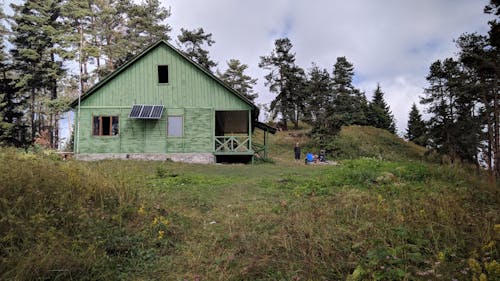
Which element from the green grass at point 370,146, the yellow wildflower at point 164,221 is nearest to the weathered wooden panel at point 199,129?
the yellow wildflower at point 164,221

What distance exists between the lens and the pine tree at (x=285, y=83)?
38.9 m

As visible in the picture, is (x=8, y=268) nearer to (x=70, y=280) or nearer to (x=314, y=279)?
(x=70, y=280)

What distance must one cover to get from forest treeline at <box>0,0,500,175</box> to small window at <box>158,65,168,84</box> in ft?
48.7

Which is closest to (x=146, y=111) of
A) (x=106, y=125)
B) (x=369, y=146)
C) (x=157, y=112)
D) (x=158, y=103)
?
(x=157, y=112)

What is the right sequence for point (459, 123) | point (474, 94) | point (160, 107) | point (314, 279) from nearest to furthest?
point (314, 279) → point (160, 107) → point (474, 94) → point (459, 123)

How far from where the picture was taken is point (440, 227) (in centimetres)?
372

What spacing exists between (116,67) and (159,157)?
65.2 feet

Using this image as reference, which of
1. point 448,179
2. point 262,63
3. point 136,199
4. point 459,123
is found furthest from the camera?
point 262,63

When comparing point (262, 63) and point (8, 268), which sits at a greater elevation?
point (262, 63)

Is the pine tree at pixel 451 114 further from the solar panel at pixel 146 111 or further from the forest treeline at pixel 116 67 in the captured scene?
the solar panel at pixel 146 111

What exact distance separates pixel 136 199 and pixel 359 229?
3.83m

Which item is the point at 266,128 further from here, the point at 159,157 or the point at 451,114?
the point at 451,114

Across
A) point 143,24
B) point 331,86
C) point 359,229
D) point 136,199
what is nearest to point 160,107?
point 136,199

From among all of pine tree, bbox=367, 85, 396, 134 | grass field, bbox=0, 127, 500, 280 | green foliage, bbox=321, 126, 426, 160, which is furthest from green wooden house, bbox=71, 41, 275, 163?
pine tree, bbox=367, 85, 396, 134
